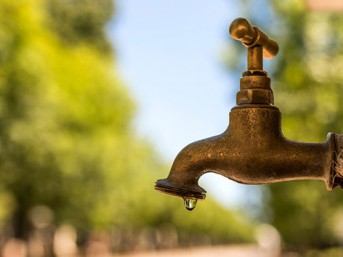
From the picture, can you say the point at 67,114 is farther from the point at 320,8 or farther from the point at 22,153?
the point at 320,8

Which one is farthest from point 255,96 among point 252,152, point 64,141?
point 64,141

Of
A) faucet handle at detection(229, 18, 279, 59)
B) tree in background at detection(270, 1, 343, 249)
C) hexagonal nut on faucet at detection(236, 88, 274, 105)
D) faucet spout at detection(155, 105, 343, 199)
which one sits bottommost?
faucet spout at detection(155, 105, 343, 199)

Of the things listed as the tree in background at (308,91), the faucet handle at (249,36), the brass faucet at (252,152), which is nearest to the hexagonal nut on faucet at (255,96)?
the brass faucet at (252,152)

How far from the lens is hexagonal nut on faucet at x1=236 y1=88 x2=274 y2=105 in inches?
62.0

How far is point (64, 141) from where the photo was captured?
18.6m

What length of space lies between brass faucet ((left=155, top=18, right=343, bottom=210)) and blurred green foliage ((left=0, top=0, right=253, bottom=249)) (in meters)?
10.8

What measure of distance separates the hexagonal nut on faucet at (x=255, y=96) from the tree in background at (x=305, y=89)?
11141 millimetres

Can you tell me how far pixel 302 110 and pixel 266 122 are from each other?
474 inches

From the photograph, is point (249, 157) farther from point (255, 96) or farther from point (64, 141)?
point (64, 141)

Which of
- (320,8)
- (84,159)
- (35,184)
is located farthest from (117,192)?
(320,8)

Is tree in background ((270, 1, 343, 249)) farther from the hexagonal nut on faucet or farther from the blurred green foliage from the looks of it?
the hexagonal nut on faucet

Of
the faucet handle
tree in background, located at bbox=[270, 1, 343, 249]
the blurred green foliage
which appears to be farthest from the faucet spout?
tree in background, located at bbox=[270, 1, 343, 249]

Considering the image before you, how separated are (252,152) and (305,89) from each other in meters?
12.1

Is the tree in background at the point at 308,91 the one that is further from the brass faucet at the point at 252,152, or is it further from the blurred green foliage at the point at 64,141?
the brass faucet at the point at 252,152
